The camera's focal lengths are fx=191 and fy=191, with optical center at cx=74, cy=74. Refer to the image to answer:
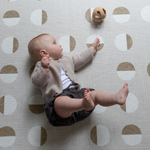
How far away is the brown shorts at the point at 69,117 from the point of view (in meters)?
0.95

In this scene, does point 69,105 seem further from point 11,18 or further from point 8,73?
point 11,18

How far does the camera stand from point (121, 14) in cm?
115

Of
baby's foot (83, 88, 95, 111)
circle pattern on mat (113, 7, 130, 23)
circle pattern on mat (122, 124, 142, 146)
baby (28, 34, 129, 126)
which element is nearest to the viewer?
baby's foot (83, 88, 95, 111)

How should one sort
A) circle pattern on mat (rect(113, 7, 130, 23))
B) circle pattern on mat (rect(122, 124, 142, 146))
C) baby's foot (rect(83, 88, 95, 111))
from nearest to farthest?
baby's foot (rect(83, 88, 95, 111)), circle pattern on mat (rect(122, 124, 142, 146)), circle pattern on mat (rect(113, 7, 130, 23))

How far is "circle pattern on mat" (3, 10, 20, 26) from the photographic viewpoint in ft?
3.83

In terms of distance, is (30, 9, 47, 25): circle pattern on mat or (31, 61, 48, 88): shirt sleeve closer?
(31, 61, 48, 88): shirt sleeve

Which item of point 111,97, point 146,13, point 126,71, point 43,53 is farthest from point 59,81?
point 146,13

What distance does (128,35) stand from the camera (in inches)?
44.4

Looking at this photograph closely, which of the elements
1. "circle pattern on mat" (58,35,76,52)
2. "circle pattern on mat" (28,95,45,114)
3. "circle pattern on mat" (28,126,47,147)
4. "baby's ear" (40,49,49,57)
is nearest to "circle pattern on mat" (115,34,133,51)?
"circle pattern on mat" (58,35,76,52)

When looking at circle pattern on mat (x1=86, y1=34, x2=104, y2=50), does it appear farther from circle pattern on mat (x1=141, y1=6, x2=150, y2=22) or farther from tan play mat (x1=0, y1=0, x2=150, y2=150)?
circle pattern on mat (x1=141, y1=6, x2=150, y2=22)

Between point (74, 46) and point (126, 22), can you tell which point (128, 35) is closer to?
point (126, 22)

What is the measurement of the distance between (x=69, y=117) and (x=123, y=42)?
535 millimetres

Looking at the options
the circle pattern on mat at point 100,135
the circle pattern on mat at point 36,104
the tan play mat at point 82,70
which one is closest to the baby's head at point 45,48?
the tan play mat at point 82,70

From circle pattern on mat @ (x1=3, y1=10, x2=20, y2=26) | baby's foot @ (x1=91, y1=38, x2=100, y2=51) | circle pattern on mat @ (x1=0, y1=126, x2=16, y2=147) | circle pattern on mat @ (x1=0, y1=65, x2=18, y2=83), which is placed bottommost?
circle pattern on mat @ (x1=0, y1=126, x2=16, y2=147)
